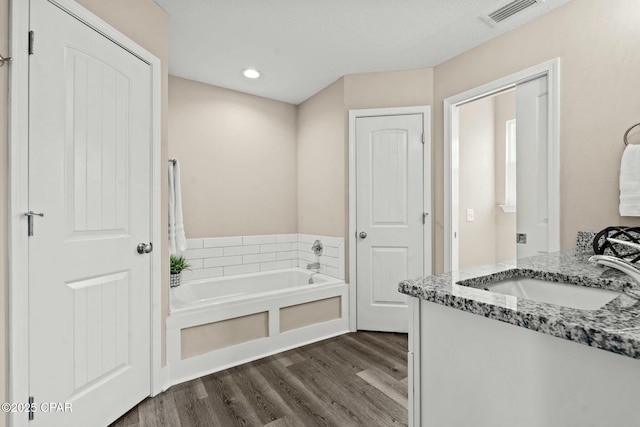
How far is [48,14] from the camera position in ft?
4.50

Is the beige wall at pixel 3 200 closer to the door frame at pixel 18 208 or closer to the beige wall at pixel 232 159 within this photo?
the door frame at pixel 18 208

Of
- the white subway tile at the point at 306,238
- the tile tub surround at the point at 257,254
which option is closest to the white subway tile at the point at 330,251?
the tile tub surround at the point at 257,254

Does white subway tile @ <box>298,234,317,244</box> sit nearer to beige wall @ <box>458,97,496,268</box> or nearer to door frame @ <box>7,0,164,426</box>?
beige wall @ <box>458,97,496,268</box>

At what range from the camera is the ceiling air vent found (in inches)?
77.6

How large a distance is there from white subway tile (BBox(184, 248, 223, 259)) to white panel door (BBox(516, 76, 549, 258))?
265 cm

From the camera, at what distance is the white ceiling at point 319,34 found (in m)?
2.04

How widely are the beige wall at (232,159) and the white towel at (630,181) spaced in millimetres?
2862

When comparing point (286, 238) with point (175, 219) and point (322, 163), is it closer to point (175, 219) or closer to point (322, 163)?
point (322, 163)

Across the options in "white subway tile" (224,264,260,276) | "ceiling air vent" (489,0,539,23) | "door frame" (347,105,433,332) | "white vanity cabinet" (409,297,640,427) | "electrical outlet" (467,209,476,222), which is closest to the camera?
"white vanity cabinet" (409,297,640,427)

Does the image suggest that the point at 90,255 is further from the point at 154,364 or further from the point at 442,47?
the point at 442,47

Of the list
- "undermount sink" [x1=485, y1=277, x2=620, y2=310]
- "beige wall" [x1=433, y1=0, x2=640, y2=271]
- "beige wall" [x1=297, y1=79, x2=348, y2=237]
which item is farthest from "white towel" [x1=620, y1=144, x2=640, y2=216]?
"beige wall" [x1=297, y1=79, x2=348, y2=237]

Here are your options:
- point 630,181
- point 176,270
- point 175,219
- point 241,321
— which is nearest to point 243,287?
point 176,270

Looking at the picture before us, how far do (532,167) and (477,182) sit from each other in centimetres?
133

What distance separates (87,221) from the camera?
5.09 ft
